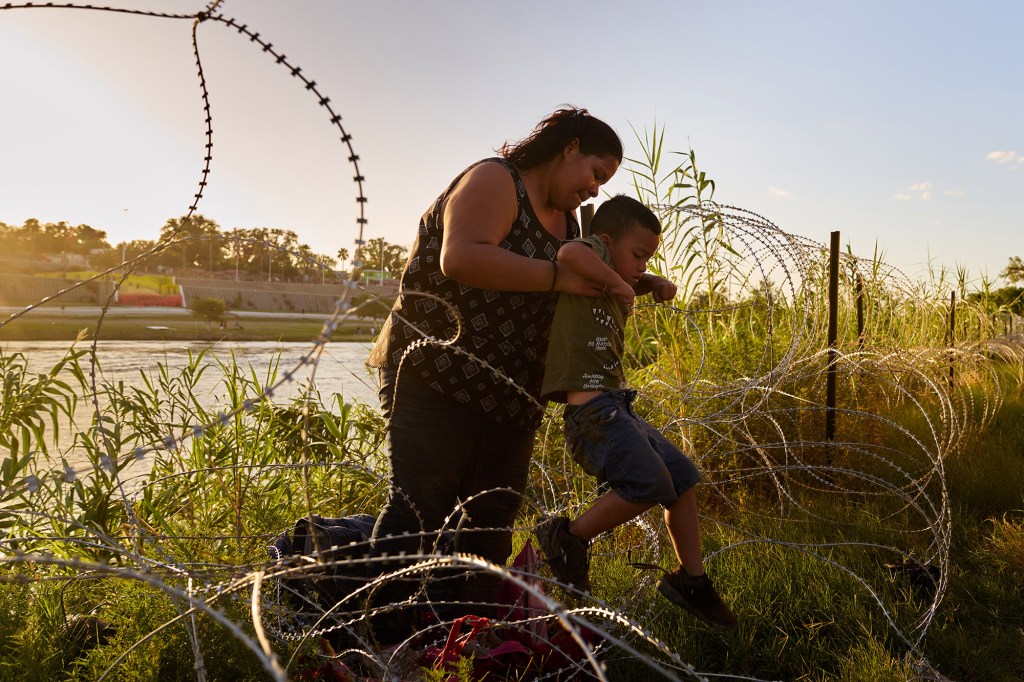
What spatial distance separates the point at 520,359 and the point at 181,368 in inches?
87.7

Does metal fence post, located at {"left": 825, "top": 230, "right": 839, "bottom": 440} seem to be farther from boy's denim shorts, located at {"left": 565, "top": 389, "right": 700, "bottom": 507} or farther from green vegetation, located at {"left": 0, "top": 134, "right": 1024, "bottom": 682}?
boy's denim shorts, located at {"left": 565, "top": 389, "right": 700, "bottom": 507}

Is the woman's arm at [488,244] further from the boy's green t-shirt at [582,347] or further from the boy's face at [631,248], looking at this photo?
the boy's face at [631,248]

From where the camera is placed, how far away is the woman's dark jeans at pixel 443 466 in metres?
2.34

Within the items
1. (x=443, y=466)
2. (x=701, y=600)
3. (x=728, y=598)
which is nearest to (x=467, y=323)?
(x=443, y=466)

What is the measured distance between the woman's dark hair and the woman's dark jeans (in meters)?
0.85

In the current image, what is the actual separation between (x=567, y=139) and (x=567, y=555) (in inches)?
54.6

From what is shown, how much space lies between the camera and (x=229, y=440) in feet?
12.3

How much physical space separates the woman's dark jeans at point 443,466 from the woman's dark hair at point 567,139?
85 cm

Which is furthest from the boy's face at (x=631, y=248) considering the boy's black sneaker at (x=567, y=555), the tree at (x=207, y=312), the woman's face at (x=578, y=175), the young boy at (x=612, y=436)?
the tree at (x=207, y=312)

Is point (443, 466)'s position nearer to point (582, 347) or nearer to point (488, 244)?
point (582, 347)

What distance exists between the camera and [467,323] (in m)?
2.30

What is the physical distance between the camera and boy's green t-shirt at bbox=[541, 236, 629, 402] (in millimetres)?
2287

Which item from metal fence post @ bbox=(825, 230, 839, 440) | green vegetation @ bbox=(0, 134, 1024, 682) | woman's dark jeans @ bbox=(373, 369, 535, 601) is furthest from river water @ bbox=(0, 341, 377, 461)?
metal fence post @ bbox=(825, 230, 839, 440)

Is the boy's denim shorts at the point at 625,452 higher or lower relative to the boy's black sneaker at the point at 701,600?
higher
